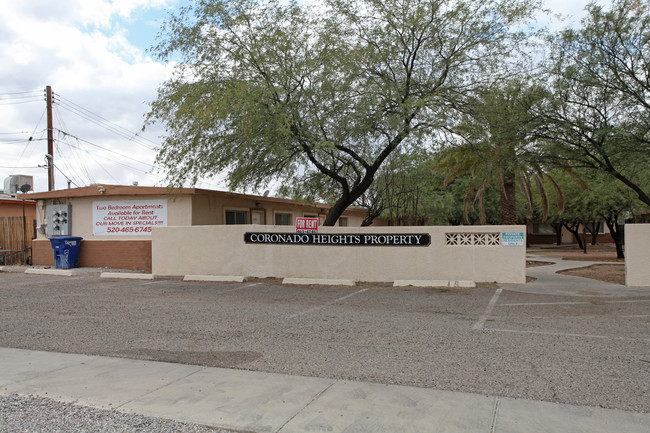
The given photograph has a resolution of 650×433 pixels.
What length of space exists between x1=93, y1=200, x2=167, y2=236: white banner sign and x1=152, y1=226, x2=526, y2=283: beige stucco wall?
65.2 inches

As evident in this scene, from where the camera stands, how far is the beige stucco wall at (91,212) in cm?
1892

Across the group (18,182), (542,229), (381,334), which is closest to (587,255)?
(381,334)

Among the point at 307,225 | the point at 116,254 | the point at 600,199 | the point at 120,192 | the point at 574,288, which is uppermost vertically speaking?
the point at 120,192

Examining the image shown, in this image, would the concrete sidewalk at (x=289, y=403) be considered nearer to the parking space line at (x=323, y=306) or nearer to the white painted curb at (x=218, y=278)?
the parking space line at (x=323, y=306)

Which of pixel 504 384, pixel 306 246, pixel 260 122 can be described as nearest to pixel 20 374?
pixel 504 384

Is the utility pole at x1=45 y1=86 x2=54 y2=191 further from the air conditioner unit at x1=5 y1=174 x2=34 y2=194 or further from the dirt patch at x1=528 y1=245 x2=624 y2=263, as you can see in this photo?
the dirt patch at x1=528 y1=245 x2=624 y2=263

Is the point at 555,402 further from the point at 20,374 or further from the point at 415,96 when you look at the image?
the point at 415,96

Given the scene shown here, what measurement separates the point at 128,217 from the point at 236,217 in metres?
4.34

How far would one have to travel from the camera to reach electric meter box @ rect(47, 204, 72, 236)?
2055 cm

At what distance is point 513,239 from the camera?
14.6 meters

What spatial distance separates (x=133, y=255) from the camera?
1958cm

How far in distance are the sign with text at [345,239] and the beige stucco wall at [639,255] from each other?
542 centimetres

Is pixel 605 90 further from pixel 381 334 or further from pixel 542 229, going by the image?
pixel 542 229

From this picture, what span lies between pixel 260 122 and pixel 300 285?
4.95 m
